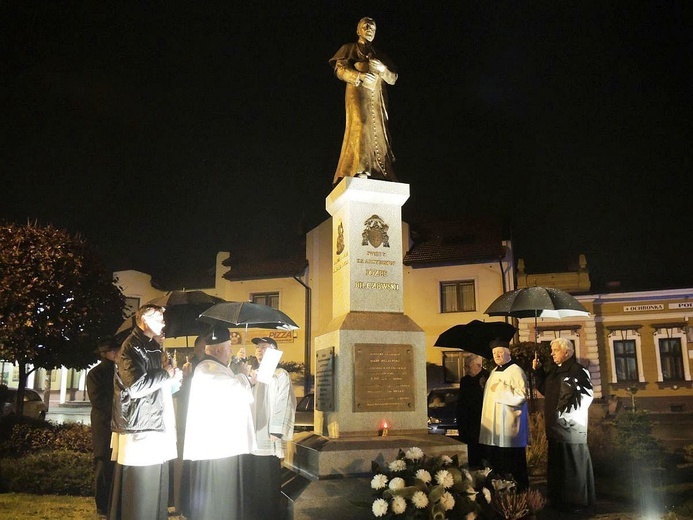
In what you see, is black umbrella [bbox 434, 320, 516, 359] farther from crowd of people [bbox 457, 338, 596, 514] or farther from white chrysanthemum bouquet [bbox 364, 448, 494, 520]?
white chrysanthemum bouquet [bbox 364, 448, 494, 520]

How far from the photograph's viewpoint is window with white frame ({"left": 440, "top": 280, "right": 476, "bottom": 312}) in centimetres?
2820

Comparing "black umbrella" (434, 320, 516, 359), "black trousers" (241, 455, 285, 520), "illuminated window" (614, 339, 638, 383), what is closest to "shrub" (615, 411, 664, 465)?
"black umbrella" (434, 320, 516, 359)

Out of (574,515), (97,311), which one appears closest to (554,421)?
(574,515)

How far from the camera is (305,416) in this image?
42.5 ft

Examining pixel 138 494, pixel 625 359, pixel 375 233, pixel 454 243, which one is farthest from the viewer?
pixel 454 243

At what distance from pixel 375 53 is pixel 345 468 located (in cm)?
545

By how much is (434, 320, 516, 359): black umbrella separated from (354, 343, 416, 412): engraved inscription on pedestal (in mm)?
2078

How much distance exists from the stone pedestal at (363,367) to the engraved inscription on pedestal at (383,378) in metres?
0.01

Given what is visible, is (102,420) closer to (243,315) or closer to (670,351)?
(243,315)

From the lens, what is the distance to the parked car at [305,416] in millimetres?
11982

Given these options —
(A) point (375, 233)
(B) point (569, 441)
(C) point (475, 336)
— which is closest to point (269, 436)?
(A) point (375, 233)

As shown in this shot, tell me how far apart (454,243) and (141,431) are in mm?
25651

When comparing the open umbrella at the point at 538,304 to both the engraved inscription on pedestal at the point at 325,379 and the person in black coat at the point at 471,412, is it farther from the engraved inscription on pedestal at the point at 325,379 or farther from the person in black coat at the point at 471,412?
the engraved inscription on pedestal at the point at 325,379

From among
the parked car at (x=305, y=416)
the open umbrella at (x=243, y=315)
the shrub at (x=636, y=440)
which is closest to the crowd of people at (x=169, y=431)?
the open umbrella at (x=243, y=315)
